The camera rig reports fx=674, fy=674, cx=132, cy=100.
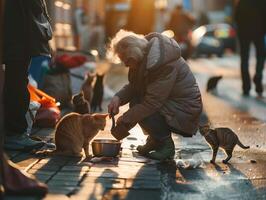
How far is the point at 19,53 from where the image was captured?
5.84 m

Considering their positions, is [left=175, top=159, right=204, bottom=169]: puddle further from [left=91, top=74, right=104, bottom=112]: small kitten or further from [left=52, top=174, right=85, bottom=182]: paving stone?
[left=91, top=74, right=104, bottom=112]: small kitten

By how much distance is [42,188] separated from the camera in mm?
4188

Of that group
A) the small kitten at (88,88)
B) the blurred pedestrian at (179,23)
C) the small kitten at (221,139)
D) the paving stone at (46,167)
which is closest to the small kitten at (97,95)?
the small kitten at (88,88)

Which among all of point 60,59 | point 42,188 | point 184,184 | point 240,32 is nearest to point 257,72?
point 240,32

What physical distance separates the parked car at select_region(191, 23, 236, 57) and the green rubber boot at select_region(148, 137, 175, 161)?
23.3 meters

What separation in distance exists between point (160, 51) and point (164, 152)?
2.80 feet

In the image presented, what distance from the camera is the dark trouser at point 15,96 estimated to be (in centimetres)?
592

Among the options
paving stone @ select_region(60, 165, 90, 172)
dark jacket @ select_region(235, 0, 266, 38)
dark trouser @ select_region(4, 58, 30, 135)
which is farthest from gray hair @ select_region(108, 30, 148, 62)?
dark jacket @ select_region(235, 0, 266, 38)

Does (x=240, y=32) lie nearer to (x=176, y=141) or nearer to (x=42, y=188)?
(x=176, y=141)

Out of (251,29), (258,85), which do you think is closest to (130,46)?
(251,29)

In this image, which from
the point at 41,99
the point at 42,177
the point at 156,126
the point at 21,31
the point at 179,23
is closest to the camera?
the point at 42,177

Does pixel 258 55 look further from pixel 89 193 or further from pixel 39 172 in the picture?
pixel 89 193

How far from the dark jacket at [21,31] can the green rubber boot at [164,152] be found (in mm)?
1344

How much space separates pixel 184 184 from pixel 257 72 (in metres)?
7.22
